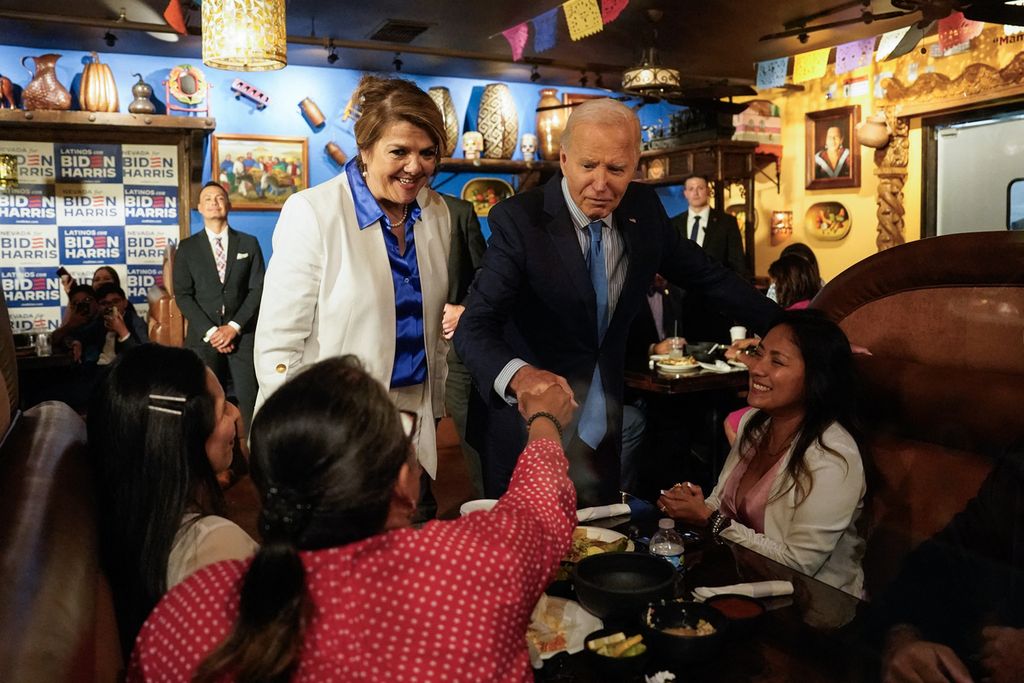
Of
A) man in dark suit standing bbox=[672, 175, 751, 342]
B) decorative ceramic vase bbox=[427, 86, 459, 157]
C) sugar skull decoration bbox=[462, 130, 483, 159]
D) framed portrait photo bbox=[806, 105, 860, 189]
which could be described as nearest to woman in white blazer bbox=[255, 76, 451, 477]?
man in dark suit standing bbox=[672, 175, 751, 342]

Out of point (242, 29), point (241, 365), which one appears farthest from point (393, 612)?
point (241, 365)

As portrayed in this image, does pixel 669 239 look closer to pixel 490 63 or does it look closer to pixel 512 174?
pixel 490 63

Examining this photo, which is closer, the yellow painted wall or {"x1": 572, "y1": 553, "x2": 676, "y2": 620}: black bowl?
{"x1": 572, "y1": 553, "x2": 676, "y2": 620}: black bowl

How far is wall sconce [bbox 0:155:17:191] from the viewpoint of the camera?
242 inches

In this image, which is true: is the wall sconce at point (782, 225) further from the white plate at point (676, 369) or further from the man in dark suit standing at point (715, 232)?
the white plate at point (676, 369)

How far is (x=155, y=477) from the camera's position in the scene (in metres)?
1.40

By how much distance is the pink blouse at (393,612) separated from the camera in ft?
3.30

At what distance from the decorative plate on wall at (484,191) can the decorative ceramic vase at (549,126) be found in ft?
1.50

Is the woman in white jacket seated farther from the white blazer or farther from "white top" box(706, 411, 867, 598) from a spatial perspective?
the white blazer

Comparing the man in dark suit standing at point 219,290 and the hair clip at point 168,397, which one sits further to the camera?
the man in dark suit standing at point 219,290

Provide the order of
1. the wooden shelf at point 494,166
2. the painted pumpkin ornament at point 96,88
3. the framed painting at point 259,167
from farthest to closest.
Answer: the wooden shelf at point 494,166 < the framed painting at point 259,167 < the painted pumpkin ornament at point 96,88

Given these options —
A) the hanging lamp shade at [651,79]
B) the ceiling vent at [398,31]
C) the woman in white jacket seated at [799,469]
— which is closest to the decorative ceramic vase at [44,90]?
the ceiling vent at [398,31]

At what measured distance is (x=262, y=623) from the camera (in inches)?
38.1

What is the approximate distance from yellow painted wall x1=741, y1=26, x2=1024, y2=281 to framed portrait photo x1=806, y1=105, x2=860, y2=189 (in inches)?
2.5
